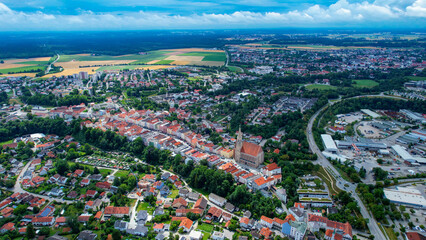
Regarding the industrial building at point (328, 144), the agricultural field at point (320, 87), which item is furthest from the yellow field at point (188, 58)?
the industrial building at point (328, 144)

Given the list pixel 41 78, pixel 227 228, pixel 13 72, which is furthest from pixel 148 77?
pixel 227 228

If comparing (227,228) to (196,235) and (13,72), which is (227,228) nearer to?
(196,235)

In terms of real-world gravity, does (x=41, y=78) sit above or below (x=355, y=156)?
above

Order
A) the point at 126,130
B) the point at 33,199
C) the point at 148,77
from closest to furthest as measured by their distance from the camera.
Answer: the point at 33,199
the point at 126,130
the point at 148,77

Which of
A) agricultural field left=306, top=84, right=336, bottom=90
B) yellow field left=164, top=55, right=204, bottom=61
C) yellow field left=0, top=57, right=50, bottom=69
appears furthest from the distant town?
yellow field left=164, top=55, right=204, bottom=61

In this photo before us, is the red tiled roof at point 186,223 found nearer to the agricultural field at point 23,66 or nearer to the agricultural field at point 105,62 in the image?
the agricultural field at point 105,62

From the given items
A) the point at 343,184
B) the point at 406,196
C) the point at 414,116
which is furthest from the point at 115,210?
the point at 414,116

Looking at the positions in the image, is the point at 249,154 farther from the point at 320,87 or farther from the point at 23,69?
the point at 23,69
